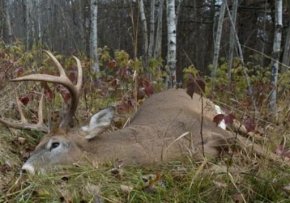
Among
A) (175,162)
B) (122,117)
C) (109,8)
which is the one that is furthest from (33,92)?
(109,8)

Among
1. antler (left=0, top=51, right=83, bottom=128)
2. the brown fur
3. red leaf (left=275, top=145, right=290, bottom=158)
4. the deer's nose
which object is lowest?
the deer's nose

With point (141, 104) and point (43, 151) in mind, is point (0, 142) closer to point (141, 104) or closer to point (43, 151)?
point (43, 151)

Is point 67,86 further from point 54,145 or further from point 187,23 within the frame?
point 187,23

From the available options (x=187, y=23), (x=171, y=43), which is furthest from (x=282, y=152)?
(x=187, y=23)

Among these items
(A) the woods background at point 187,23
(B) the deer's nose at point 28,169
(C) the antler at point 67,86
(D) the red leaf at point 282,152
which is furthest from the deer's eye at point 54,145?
(A) the woods background at point 187,23

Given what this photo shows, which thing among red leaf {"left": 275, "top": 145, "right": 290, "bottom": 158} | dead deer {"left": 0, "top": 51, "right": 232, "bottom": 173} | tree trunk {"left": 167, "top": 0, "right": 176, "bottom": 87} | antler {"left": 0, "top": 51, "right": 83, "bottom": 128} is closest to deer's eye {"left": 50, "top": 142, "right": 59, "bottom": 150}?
dead deer {"left": 0, "top": 51, "right": 232, "bottom": 173}

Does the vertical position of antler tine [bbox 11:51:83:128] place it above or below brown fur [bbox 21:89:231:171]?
above

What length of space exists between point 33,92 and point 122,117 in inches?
36.9

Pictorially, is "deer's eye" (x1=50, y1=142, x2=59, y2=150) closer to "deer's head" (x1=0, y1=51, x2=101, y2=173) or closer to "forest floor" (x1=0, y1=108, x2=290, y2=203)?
"deer's head" (x1=0, y1=51, x2=101, y2=173)

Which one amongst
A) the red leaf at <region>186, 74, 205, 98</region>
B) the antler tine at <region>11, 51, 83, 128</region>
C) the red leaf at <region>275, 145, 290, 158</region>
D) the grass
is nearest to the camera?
the grass

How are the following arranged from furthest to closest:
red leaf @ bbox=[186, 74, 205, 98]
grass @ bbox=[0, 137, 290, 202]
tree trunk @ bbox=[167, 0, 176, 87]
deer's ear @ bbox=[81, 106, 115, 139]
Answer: tree trunk @ bbox=[167, 0, 176, 87]
deer's ear @ bbox=[81, 106, 115, 139]
red leaf @ bbox=[186, 74, 205, 98]
grass @ bbox=[0, 137, 290, 202]

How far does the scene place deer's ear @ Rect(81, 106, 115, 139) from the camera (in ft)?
15.3

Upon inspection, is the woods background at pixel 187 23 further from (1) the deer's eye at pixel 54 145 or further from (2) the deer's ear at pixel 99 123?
(1) the deer's eye at pixel 54 145

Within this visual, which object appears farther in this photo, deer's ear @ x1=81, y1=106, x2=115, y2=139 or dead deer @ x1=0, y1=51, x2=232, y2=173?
deer's ear @ x1=81, y1=106, x2=115, y2=139
